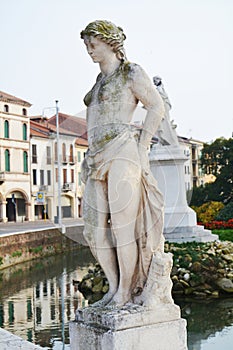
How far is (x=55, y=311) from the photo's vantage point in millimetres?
12219

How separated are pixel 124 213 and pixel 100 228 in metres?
0.26

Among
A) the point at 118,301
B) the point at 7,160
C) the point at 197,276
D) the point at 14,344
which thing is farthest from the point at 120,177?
the point at 7,160

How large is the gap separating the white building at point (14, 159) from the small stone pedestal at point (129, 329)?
39.8 metres

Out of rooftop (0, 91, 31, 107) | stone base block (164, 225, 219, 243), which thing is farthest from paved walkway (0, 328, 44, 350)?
rooftop (0, 91, 31, 107)

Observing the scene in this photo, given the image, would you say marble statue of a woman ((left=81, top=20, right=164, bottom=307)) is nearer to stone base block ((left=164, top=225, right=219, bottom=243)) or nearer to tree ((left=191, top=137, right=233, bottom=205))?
stone base block ((left=164, top=225, right=219, bottom=243))

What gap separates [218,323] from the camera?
9.99 m

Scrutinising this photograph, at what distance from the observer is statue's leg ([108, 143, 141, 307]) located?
15.2 feet

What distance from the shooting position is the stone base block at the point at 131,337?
4418 millimetres

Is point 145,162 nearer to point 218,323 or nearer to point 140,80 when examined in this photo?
point 140,80

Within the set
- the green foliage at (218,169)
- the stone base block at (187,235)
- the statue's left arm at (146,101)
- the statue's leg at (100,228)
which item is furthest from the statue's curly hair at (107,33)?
the green foliage at (218,169)

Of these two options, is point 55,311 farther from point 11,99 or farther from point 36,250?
point 11,99

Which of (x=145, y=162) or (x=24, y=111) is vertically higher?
(x=24, y=111)

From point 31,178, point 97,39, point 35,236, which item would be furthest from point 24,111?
point 97,39

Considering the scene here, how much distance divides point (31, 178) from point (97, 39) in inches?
1700
